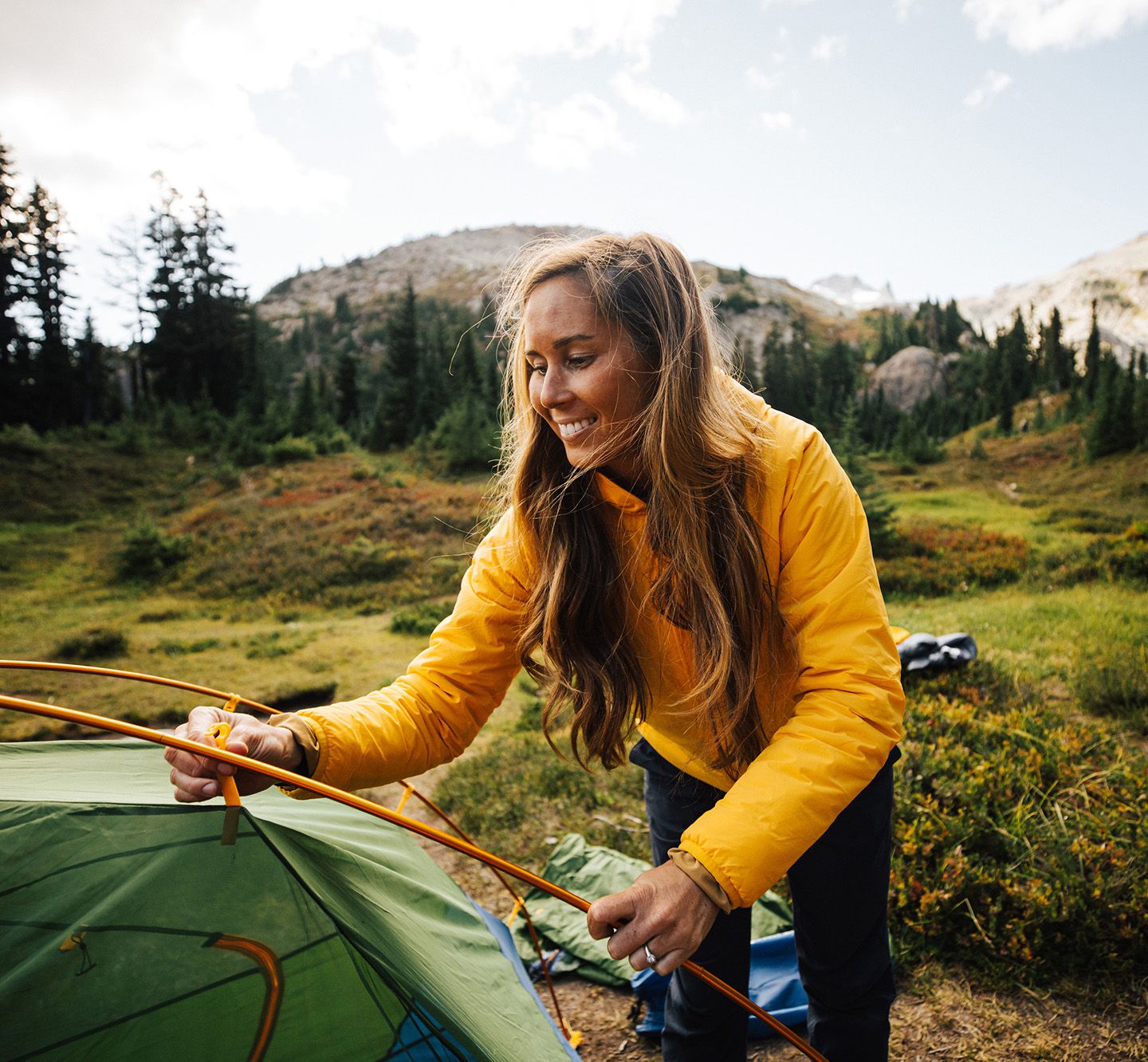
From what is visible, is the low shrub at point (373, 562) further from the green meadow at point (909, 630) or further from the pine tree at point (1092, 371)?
the pine tree at point (1092, 371)

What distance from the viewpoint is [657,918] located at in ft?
3.83

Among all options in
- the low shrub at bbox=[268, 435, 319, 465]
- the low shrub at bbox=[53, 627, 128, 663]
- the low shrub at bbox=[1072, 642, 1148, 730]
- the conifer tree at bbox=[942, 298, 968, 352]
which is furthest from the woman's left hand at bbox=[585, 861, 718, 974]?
the conifer tree at bbox=[942, 298, 968, 352]

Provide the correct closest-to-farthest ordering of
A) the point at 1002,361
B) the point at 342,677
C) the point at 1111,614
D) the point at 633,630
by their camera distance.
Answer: the point at 633,630
the point at 1111,614
the point at 342,677
the point at 1002,361

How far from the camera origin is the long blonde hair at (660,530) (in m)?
1.52

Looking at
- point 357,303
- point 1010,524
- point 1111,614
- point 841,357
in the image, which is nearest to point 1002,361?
point 841,357

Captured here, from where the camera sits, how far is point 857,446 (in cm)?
1208

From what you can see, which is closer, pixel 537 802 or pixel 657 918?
pixel 657 918

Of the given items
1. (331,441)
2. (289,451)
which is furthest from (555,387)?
(331,441)

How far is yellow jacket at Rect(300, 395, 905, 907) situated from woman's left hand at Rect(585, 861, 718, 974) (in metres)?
0.05

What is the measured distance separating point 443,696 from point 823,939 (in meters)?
1.11

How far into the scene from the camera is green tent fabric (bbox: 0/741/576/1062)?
1.16 metres

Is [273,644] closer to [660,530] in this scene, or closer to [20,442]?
[660,530]

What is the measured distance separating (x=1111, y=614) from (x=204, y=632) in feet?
38.4

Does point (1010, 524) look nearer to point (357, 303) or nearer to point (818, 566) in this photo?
point (818, 566)
